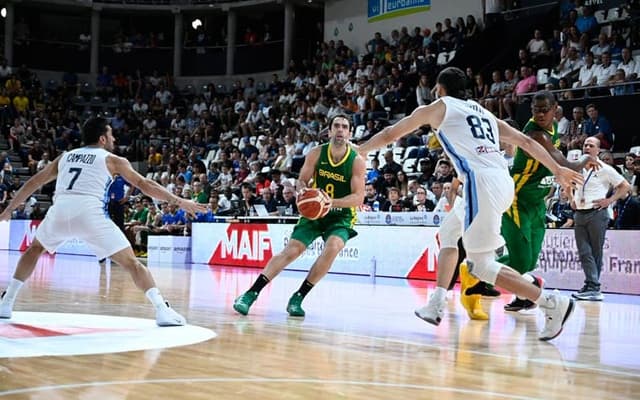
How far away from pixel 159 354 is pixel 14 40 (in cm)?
3283

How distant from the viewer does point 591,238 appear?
11.5 meters

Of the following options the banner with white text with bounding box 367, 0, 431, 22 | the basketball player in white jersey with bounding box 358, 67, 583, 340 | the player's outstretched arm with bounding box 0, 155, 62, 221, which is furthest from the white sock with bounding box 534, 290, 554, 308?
the banner with white text with bounding box 367, 0, 431, 22

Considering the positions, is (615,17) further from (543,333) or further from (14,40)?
(14,40)

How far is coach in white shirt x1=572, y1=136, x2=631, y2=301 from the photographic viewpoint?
11.3 meters

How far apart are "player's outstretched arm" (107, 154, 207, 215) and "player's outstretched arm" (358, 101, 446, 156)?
1388 mm

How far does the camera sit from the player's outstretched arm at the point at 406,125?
6352 mm

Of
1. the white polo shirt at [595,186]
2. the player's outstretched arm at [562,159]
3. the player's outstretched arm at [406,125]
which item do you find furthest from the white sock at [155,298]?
Answer: the white polo shirt at [595,186]

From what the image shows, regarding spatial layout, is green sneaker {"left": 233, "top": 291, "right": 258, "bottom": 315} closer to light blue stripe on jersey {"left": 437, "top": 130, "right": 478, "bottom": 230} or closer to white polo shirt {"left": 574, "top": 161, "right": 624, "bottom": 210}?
light blue stripe on jersey {"left": 437, "top": 130, "right": 478, "bottom": 230}

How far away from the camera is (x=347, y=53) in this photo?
2825cm

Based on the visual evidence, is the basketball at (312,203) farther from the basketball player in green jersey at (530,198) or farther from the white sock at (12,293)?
the white sock at (12,293)

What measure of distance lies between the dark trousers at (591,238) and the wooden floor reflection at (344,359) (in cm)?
165

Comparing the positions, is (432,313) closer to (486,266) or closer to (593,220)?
(486,266)

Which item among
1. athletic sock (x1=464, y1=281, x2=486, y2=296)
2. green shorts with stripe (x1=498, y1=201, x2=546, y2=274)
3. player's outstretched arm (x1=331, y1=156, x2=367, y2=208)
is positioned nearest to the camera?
green shorts with stripe (x1=498, y1=201, x2=546, y2=274)

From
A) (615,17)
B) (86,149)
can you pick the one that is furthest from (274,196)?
(86,149)
